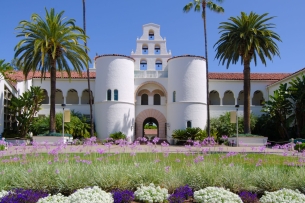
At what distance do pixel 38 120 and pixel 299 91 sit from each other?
25872mm

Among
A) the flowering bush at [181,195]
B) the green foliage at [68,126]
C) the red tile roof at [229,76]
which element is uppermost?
the red tile roof at [229,76]

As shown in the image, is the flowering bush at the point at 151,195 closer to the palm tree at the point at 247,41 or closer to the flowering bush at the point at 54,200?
the flowering bush at the point at 54,200

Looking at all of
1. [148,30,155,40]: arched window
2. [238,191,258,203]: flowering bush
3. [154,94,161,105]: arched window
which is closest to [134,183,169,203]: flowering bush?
[238,191,258,203]: flowering bush

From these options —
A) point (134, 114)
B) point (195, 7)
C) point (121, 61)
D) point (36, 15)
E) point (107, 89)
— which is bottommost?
point (134, 114)

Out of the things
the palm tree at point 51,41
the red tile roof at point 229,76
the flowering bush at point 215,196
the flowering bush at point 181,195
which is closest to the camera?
the flowering bush at point 215,196

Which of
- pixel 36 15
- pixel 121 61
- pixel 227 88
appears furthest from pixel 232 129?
pixel 36 15

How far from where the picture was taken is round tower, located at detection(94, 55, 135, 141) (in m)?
34.7

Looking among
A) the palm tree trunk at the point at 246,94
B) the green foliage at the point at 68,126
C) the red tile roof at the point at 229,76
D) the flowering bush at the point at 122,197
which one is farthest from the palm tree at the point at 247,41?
the flowering bush at the point at 122,197

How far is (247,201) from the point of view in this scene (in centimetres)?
701

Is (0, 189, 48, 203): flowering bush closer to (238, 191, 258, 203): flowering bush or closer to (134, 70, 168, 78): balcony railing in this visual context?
(238, 191, 258, 203): flowering bush

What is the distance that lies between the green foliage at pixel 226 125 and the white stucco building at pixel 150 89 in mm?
1418

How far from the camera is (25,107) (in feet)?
102

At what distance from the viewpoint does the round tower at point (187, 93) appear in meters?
35.1

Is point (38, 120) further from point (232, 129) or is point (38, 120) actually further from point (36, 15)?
point (232, 129)
